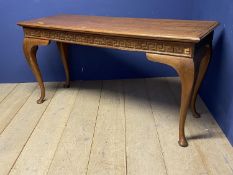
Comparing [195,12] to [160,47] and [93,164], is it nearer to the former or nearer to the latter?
[160,47]

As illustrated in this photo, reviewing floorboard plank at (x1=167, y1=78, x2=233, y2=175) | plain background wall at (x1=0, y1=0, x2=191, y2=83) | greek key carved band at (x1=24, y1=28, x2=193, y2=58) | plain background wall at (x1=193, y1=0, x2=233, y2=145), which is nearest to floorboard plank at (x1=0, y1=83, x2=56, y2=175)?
plain background wall at (x1=0, y1=0, x2=191, y2=83)

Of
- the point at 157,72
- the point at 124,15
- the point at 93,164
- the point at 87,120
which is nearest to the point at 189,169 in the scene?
the point at 93,164

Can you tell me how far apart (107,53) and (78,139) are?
39.2 inches

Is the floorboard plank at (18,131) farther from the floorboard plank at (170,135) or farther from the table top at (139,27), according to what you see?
the floorboard plank at (170,135)

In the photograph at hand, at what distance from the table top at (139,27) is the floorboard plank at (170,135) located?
0.59 m

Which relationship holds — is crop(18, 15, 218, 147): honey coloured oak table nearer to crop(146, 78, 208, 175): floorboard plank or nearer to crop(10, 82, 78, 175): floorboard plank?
crop(146, 78, 208, 175): floorboard plank

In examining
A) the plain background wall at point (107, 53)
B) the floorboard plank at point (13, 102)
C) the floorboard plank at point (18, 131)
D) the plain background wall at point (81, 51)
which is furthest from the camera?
the plain background wall at point (81, 51)

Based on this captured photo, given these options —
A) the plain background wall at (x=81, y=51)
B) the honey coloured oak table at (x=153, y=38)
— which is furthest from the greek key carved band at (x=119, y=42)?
the plain background wall at (x=81, y=51)

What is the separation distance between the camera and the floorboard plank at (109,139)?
1.32m

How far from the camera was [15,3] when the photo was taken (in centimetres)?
215

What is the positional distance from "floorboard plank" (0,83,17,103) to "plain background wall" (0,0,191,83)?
6 centimetres

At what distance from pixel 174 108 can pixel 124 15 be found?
879mm

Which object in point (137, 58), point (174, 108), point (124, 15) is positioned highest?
Answer: point (124, 15)

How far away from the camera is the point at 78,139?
154cm
